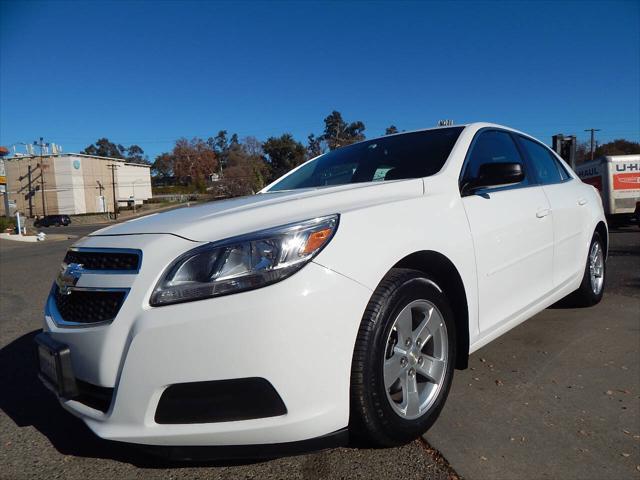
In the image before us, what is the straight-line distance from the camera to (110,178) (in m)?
73.4

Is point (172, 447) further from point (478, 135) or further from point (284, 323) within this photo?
point (478, 135)

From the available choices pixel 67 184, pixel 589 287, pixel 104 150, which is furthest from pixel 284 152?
pixel 104 150

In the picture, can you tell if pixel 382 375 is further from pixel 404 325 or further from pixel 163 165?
pixel 163 165

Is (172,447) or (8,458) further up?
(172,447)

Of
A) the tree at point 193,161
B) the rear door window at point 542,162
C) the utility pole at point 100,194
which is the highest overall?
the tree at point 193,161

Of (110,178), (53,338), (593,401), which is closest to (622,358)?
(593,401)

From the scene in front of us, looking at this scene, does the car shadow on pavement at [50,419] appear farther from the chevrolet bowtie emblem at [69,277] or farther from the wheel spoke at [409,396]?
the wheel spoke at [409,396]

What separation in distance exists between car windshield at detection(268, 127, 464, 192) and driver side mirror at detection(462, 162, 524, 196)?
220 millimetres

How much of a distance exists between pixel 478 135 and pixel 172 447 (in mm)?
2573

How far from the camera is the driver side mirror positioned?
8.33ft

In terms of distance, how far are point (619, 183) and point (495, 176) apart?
15.7 m

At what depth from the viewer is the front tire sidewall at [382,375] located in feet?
6.00

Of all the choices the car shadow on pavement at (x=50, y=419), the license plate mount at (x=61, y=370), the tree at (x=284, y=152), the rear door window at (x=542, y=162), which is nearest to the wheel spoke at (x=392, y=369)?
the car shadow on pavement at (x=50, y=419)

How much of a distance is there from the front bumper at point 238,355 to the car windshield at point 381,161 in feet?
4.46
